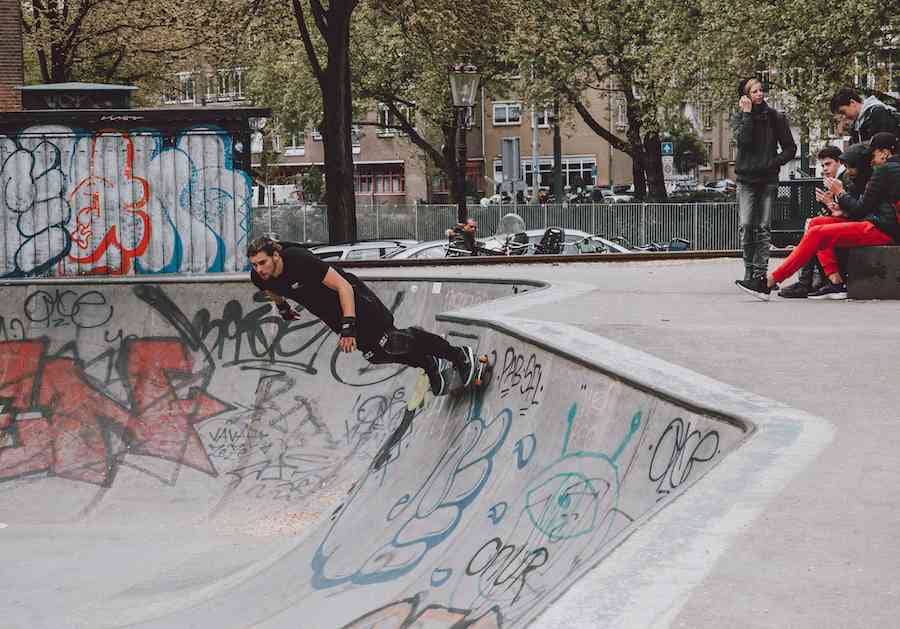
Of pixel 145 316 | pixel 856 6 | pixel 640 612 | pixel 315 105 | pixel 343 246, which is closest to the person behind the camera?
pixel 640 612

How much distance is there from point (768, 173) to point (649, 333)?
3.59 meters

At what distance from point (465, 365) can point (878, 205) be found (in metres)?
4.28

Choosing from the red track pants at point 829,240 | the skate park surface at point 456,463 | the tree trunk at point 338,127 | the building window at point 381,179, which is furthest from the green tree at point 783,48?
the building window at point 381,179

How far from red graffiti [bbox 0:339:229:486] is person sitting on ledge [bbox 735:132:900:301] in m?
5.22

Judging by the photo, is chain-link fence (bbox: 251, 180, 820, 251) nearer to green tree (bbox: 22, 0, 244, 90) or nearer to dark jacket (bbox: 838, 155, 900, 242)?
green tree (bbox: 22, 0, 244, 90)

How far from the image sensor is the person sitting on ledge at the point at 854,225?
10508 mm

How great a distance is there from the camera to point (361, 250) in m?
20.4

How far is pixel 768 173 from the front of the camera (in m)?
11.2

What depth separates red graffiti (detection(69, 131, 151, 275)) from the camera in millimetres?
14758

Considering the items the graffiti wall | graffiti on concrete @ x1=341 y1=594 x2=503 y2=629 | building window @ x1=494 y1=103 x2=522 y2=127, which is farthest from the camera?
building window @ x1=494 y1=103 x2=522 y2=127

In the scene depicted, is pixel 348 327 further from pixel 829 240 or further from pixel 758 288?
pixel 829 240

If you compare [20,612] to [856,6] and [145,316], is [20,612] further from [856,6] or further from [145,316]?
[856,6]

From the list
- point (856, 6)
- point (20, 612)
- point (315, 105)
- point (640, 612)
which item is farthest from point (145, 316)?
point (315, 105)

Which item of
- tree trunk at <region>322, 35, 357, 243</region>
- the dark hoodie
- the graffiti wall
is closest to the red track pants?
the dark hoodie
